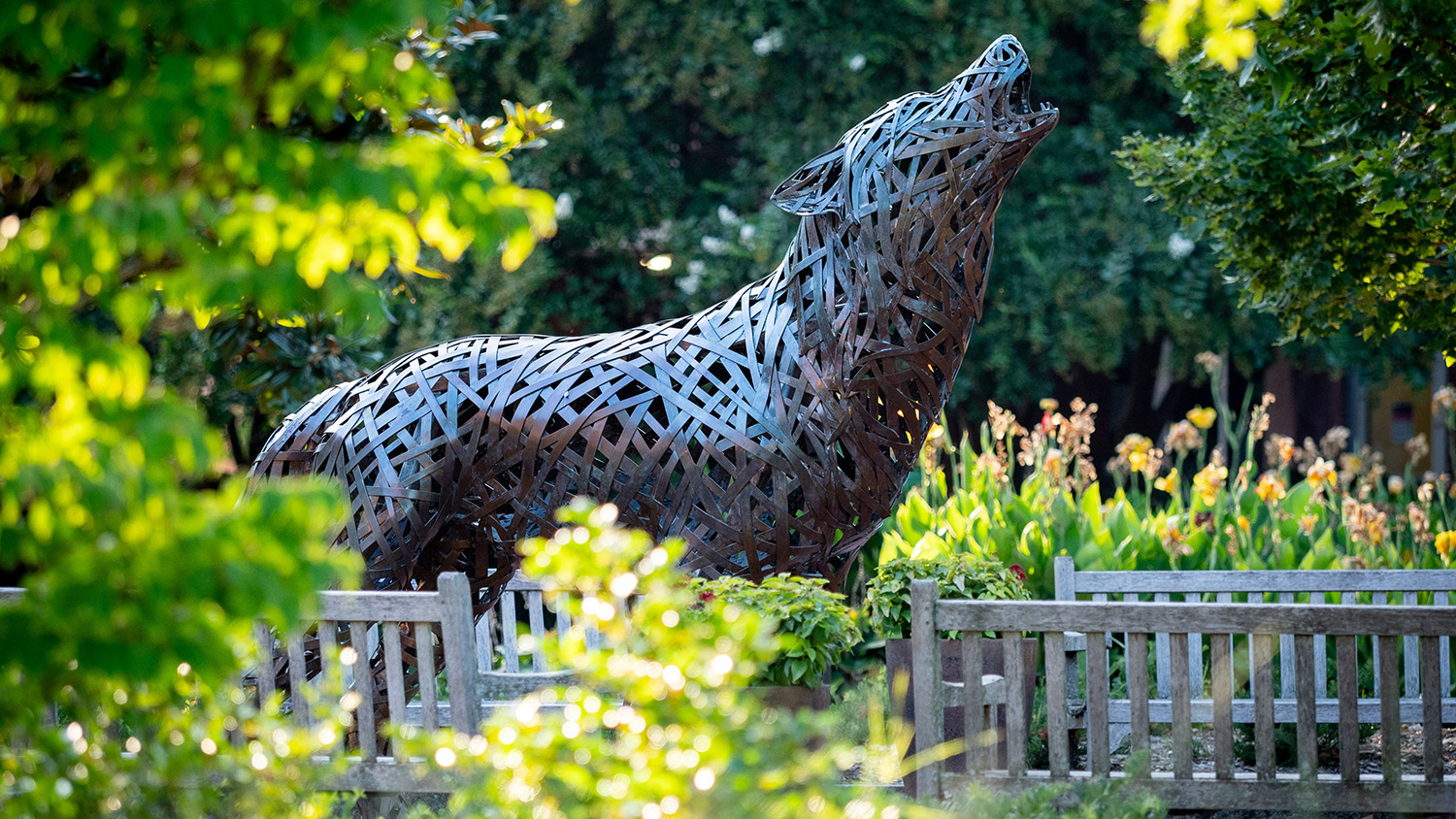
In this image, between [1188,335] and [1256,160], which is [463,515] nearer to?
[1256,160]

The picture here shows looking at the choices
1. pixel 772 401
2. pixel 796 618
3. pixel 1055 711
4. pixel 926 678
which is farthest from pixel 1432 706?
pixel 772 401

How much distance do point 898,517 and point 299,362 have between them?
3211 millimetres

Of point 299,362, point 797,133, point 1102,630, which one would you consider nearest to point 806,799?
point 1102,630

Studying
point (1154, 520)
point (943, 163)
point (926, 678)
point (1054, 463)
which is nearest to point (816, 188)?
point (943, 163)

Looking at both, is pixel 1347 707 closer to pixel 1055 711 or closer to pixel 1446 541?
pixel 1055 711

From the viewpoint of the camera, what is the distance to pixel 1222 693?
2650mm

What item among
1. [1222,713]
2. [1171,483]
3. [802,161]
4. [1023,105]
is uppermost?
[802,161]

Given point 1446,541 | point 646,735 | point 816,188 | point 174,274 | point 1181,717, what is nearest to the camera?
point 174,274

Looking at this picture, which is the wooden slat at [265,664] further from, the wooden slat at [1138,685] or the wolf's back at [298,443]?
the wooden slat at [1138,685]

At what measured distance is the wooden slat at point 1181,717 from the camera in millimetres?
2641

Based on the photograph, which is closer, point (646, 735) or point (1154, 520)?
point (646, 735)

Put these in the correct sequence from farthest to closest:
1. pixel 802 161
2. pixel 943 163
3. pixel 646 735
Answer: pixel 802 161 → pixel 943 163 → pixel 646 735

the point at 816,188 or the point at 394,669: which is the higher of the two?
the point at 816,188

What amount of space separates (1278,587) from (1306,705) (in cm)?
135
